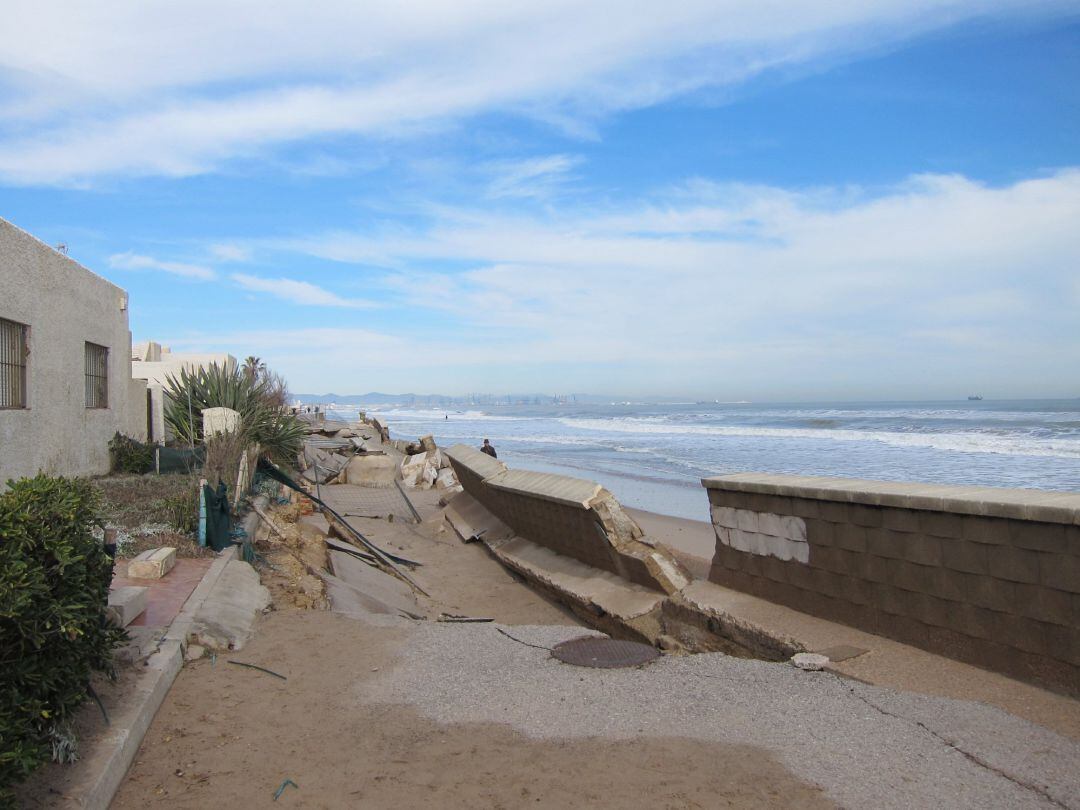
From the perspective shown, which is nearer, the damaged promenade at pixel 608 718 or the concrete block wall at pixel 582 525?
the damaged promenade at pixel 608 718

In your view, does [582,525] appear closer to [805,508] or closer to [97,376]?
[805,508]

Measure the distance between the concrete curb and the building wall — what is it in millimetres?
6667

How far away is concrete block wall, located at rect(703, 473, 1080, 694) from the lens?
4.59 meters

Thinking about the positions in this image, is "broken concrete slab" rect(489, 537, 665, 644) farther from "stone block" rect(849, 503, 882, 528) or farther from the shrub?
the shrub

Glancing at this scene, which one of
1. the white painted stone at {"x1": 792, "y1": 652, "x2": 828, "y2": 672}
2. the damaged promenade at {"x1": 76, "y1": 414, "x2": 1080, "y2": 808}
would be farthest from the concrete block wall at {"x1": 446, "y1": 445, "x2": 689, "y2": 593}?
the white painted stone at {"x1": 792, "y1": 652, "x2": 828, "y2": 672}

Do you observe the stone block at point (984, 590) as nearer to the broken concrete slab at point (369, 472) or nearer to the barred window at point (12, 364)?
the barred window at point (12, 364)

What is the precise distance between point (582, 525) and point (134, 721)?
5716mm

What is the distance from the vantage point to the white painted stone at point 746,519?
22.9 feet

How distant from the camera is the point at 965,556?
16.6 feet

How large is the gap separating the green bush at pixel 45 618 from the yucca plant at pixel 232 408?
43.0ft

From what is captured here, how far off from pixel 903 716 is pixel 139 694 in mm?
4255

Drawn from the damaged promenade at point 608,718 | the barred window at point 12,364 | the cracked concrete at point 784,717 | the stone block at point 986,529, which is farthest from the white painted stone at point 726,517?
the barred window at point 12,364

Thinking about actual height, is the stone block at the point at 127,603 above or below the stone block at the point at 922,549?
below

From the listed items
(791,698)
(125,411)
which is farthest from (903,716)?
(125,411)
